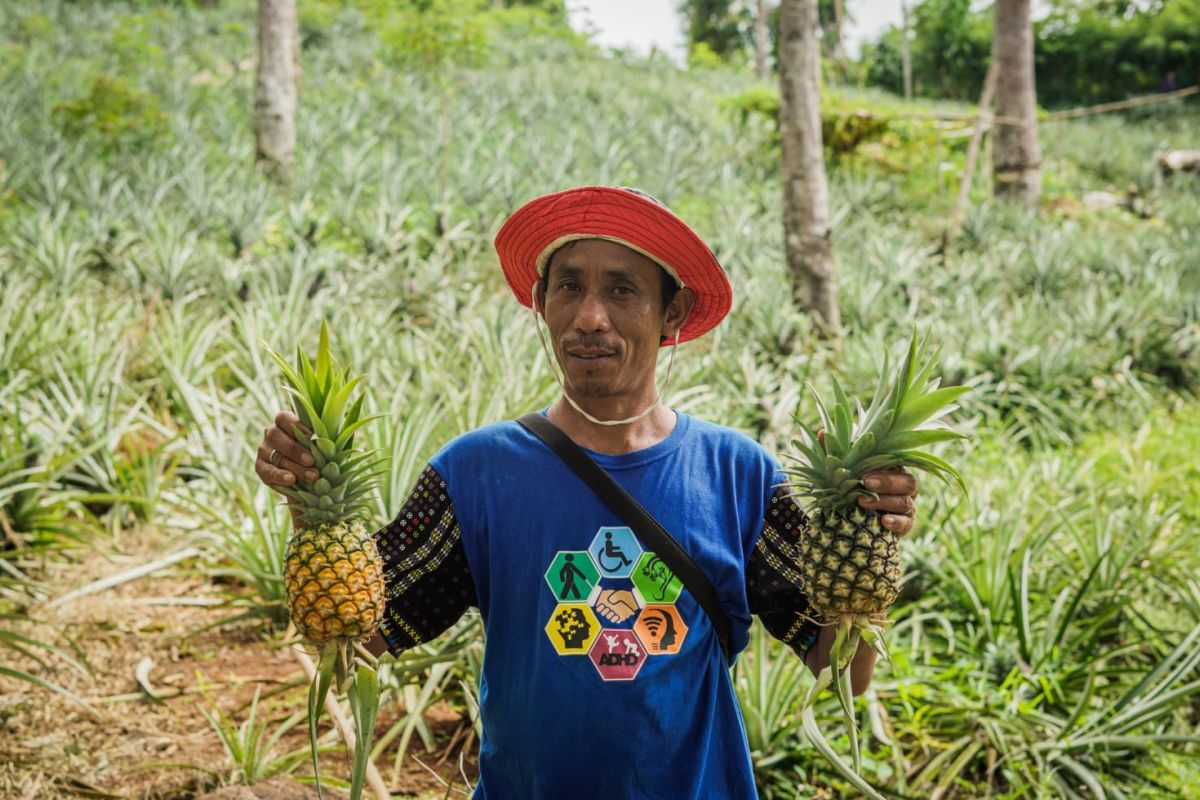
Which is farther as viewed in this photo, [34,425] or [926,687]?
[34,425]

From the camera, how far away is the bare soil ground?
10.8 feet

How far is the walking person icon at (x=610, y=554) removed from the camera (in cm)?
199

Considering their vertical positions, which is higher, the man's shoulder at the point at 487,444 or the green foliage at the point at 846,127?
the green foliage at the point at 846,127

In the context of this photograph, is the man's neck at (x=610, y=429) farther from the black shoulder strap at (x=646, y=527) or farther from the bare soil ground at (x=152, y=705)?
the bare soil ground at (x=152, y=705)

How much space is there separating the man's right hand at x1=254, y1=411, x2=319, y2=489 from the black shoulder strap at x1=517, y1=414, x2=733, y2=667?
21.4 inches

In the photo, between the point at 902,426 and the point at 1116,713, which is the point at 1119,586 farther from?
the point at 902,426

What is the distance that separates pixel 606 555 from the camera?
1992 mm

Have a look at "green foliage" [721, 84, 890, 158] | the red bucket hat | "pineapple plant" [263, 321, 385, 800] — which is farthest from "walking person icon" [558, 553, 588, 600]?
"green foliage" [721, 84, 890, 158]

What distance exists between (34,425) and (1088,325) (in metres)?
8.96

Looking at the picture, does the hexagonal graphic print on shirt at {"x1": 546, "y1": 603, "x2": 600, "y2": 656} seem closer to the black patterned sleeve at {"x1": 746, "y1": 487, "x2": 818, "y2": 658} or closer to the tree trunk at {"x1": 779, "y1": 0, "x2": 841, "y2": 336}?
the black patterned sleeve at {"x1": 746, "y1": 487, "x2": 818, "y2": 658}

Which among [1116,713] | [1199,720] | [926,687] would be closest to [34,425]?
[926,687]

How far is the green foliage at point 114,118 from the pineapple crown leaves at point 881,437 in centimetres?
1342

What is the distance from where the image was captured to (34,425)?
5.12 m

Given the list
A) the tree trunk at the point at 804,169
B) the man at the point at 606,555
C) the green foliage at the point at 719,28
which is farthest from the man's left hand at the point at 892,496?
the green foliage at the point at 719,28
